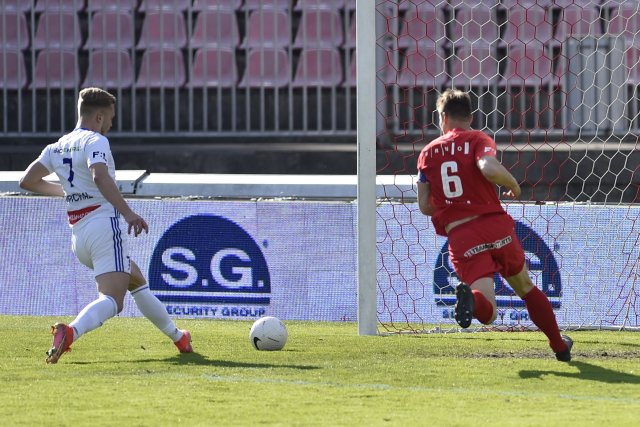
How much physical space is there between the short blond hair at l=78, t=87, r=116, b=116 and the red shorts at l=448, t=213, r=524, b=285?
→ 2.09m

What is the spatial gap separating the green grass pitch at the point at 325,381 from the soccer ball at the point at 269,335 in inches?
3.8

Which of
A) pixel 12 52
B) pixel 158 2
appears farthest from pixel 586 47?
pixel 12 52

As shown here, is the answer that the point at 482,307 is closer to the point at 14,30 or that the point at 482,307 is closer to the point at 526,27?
the point at 526,27

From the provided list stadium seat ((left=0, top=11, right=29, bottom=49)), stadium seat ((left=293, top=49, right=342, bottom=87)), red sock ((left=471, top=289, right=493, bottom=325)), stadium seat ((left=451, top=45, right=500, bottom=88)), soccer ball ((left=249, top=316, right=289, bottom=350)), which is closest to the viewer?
red sock ((left=471, top=289, right=493, bottom=325))

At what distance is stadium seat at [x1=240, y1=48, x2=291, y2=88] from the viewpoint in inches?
542

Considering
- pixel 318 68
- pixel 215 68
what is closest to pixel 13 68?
pixel 215 68

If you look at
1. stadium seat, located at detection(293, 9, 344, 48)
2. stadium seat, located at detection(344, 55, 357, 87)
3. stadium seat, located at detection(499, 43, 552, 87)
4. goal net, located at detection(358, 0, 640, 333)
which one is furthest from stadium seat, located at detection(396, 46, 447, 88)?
stadium seat, located at detection(293, 9, 344, 48)

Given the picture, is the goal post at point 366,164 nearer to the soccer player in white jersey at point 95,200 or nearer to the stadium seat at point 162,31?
the soccer player in white jersey at point 95,200

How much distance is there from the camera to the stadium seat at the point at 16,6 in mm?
14086

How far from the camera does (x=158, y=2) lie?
1412 centimetres

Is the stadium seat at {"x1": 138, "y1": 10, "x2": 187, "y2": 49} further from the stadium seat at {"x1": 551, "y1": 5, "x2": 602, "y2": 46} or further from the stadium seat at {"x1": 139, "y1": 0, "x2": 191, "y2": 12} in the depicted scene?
the stadium seat at {"x1": 551, "y1": 5, "x2": 602, "y2": 46}

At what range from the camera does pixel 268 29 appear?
13.9 metres

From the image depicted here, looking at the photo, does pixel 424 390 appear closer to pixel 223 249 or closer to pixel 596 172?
pixel 223 249

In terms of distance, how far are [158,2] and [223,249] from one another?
5.36 metres
